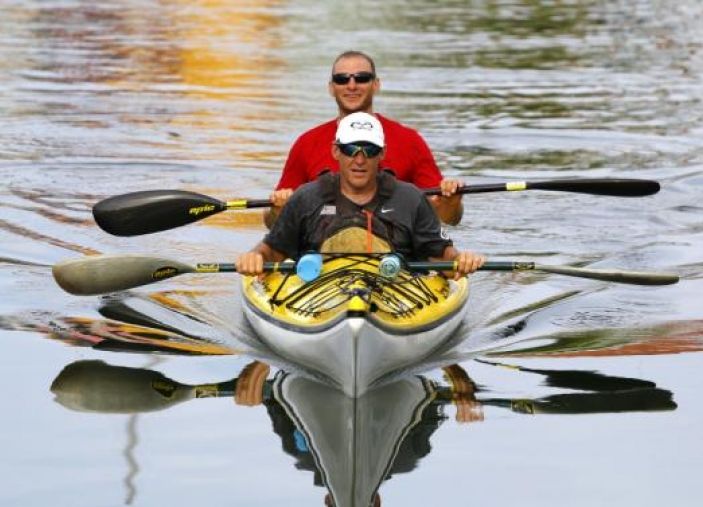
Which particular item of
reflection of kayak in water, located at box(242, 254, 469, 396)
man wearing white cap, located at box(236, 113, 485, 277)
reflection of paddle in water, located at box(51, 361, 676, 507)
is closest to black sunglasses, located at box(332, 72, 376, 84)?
man wearing white cap, located at box(236, 113, 485, 277)

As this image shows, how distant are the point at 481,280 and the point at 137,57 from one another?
18016 mm

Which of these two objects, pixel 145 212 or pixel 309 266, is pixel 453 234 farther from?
pixel 309 266

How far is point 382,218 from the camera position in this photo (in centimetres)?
1078

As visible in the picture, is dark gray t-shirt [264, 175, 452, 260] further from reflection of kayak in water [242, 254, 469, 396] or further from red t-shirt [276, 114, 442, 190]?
red t-shirt [276, 114, 442, 190]

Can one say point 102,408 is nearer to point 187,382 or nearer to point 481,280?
point 187,382

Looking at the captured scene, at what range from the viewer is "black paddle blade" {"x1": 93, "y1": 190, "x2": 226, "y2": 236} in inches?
494

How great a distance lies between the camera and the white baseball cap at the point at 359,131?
10359 millimetres

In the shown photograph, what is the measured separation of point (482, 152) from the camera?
814 inches

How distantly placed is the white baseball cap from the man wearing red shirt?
64.2 inches

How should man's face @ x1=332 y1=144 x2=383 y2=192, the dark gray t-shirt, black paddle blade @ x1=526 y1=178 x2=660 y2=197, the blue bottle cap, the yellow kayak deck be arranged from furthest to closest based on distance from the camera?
1. black paddle blade @ x1=526 y1=178 x2=660 y2=197
2. the dark gray t-shirt
3. man's face @ x1=332 y1=144 x2=383 y2=192
4. the blue bottle cap
5. the yellow kayak deck

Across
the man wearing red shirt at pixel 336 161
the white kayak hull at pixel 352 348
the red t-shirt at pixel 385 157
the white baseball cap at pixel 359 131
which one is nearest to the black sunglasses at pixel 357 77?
the man wearing red shirt at pixel 336 161

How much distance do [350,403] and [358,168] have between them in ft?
4.92

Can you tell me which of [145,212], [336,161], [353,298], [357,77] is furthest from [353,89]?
[353,298]

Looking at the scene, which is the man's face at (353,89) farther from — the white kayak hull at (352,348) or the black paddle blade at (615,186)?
the white kayak hull at (352,348)
